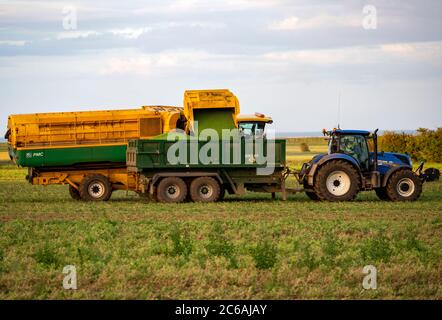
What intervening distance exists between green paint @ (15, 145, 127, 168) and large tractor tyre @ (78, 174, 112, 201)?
0.56 m

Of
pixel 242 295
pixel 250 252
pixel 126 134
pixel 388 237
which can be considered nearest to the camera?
pixel 242 295

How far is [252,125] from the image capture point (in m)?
27.2

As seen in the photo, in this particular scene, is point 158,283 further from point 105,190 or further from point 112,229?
point 105,190

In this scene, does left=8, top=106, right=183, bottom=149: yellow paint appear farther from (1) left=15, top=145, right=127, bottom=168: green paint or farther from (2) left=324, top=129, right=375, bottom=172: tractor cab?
(2) left=324, top=129, right=375, bottom=172: tractor cab

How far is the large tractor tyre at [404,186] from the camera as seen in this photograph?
88.5ft

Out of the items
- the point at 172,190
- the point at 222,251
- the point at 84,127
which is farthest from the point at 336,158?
the point at 222,251

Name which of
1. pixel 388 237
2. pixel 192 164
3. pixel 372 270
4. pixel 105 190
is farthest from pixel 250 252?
pixel 105 190

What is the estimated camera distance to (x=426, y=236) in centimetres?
1897

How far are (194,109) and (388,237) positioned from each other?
33.7 feet

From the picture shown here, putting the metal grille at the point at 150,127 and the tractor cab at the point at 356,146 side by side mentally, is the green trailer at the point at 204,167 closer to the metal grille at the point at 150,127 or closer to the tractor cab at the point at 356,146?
the metal grille at the point at 150,127

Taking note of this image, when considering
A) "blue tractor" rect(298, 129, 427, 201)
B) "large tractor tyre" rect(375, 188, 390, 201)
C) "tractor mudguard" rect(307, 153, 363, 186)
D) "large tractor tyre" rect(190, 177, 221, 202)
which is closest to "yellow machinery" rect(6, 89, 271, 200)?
"large tractor tyre" rect(190, 177, 221, 202)

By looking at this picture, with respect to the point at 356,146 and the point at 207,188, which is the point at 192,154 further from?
the point at 356,146

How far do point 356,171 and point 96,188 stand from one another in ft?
26.7

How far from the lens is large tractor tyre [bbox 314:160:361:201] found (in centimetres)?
2648
